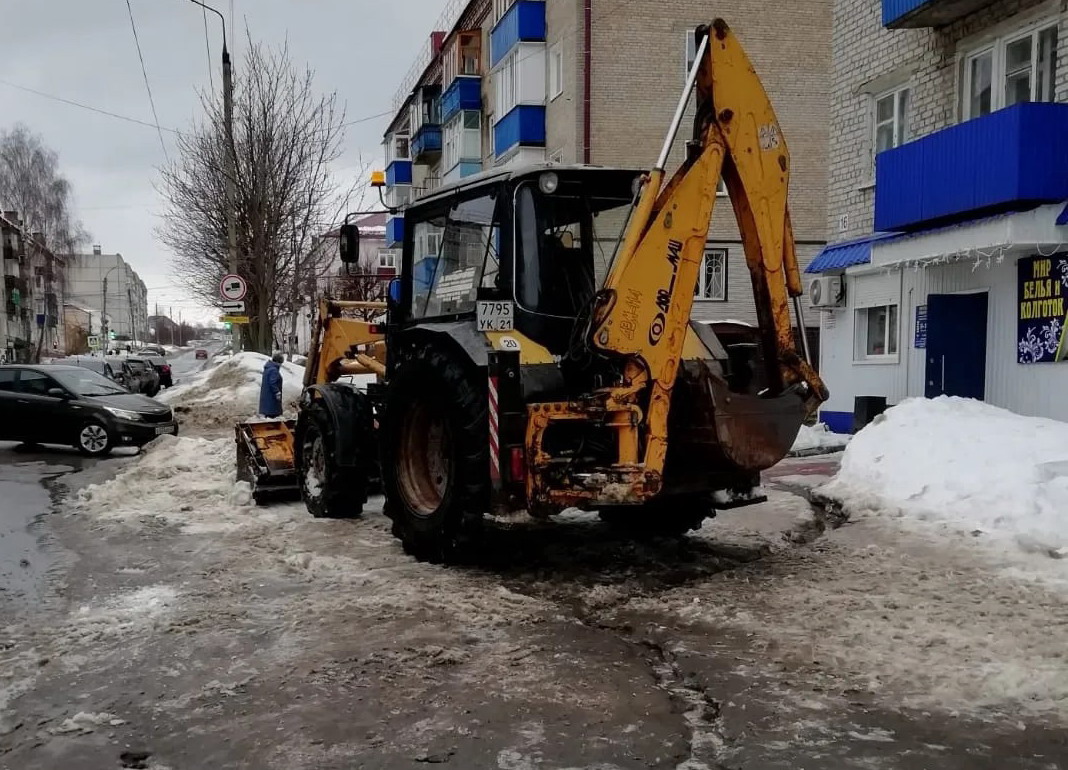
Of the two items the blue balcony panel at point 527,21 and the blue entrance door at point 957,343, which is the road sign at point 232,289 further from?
the blue balcony panel at point 527,21

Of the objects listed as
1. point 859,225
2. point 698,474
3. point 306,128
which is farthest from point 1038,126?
point 306,128

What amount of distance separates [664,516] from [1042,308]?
7516mm

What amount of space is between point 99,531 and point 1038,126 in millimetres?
11327

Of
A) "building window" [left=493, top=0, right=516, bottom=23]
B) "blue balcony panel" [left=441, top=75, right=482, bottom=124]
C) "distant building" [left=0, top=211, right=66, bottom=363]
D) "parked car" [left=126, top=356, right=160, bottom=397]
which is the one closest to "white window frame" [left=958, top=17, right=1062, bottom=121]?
"building window" [left=493, top=0, right=516, bottom=23]

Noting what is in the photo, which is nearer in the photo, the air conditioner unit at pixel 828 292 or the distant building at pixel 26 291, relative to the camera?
the air conditioner unit at pixel 828 292

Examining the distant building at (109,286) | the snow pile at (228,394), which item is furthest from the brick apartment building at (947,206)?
the distant building at (109,286)

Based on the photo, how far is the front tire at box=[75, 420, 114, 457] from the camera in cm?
1585

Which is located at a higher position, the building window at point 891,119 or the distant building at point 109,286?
the distant building at point 109,286

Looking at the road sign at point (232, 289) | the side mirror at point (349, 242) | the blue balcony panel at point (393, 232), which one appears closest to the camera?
the side mirror at point (349, 242)

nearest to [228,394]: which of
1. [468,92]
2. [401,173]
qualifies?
[468,92]

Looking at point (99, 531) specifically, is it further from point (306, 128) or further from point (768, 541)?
point (306, 128)

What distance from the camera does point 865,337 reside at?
16.7 metres

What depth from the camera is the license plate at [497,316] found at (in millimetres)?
6504

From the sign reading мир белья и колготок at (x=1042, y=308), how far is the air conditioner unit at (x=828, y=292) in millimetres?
4260
